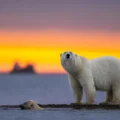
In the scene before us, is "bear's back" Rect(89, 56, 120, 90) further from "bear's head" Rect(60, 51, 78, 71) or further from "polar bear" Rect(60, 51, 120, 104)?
"bear's head" Rect(60, 51, 78, 71)

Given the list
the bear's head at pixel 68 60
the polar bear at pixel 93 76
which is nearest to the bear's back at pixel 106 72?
the polar bear at pixel 93 76

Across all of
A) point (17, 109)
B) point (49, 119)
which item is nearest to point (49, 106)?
point (17, 109)

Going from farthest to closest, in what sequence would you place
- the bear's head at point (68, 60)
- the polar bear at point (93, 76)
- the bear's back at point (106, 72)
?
the bear's back at point (106, 72) < the polar bear at point (93, 76) < the bear's head at point (68, 60)

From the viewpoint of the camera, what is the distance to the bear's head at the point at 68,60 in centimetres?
3616

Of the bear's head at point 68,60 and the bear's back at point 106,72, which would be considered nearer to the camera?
the bear's head at point 68,60

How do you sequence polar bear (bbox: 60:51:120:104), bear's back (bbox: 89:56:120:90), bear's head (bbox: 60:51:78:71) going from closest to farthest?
1. bear's head (bbox: 60:51:78:71)
2. polar bear (bbox: 60:51:120:104)
3. bear's back (bbox: 89:56:120:90)

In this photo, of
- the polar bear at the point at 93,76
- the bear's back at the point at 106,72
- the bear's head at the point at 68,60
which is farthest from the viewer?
the bear's back at the point at 106,72

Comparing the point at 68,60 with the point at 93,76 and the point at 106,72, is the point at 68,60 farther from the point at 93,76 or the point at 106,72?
the point at 106,72

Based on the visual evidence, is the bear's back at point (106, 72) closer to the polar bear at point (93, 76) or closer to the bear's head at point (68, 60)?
the polar bear at point (93, 76)

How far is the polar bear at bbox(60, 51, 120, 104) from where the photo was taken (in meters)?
37.1

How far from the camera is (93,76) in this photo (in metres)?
38.0

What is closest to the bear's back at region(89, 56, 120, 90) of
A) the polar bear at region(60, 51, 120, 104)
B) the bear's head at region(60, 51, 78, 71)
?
the polar bear at region(60, 51, 120, 104)

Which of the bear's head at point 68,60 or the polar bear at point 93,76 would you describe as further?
the polar bear at point 93,76

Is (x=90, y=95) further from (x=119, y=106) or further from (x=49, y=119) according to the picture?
(x=49, y=119)
